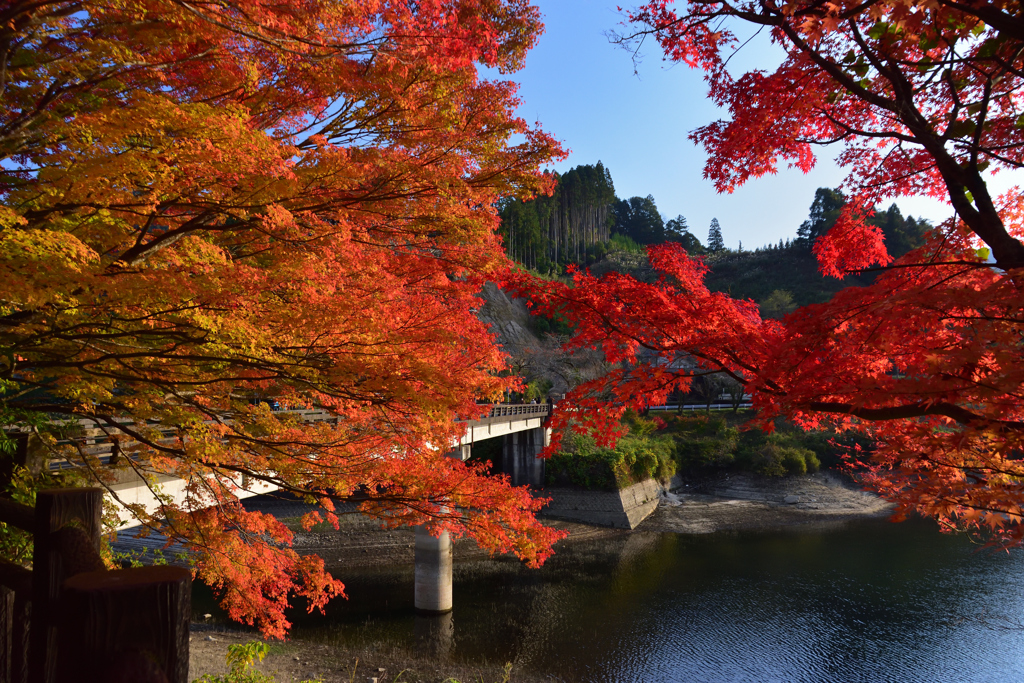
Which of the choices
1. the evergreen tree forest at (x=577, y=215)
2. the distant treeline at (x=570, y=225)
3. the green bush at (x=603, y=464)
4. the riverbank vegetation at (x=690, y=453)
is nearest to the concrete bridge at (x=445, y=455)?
the green bush at (x=603, y=464)

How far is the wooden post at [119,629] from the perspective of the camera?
1.18 m

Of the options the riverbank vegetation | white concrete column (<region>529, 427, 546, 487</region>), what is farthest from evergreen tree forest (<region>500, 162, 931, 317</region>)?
white concrete column (<region>529, 427, 546, 487</region>)

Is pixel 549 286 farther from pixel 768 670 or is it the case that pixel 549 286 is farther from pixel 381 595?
pixel 381 595

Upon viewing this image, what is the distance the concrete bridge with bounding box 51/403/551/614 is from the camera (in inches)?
336

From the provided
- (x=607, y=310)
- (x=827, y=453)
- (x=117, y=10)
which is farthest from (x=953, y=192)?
(x=827, y=453)

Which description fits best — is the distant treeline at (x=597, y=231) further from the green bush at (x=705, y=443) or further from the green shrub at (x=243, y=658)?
the green shrub at (x=243, y=658)

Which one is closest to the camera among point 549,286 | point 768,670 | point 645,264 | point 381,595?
point 549,286

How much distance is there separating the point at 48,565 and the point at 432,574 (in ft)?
49.8

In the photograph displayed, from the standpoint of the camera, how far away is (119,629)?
1.20 metres

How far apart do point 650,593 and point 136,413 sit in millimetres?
16538

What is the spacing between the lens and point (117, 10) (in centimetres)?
445

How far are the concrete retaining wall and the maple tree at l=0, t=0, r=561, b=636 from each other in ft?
69.1

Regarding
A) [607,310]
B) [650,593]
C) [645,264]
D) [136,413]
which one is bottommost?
[650,593]

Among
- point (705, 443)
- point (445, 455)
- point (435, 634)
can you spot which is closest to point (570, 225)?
point (705, 443)
